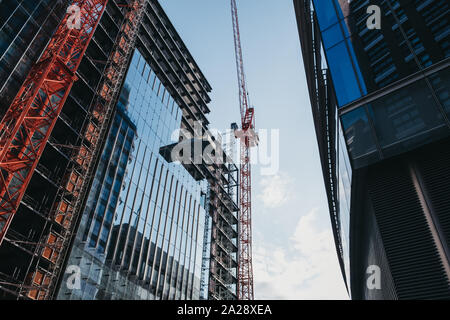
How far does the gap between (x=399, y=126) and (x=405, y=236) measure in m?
5.90

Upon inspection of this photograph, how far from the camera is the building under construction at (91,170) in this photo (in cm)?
3488

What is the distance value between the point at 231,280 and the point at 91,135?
172ft

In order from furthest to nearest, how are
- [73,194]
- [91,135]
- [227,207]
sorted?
[227,207], [91,135], [73,194]

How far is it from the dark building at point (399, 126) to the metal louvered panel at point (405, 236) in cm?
4

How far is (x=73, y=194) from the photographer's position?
39656 millimetres

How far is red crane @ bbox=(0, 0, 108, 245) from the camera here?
104ft

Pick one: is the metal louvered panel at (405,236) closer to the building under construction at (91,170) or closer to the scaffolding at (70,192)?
the building under construction at (91,170)

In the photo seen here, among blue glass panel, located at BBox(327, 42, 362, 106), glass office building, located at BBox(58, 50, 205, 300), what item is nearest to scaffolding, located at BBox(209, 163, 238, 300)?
glass office building, located at BBox(58, 50, 205, 300)

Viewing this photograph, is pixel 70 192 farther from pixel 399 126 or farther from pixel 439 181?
pixel 439 181

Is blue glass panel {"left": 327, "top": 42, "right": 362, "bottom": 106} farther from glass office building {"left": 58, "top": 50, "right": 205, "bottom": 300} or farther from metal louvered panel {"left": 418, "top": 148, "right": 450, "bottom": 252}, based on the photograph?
glass office building {"left": 58, "top": 50, "right": 205, "bottom": 300}

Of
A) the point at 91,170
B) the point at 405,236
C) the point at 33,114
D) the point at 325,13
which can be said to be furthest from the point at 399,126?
the point at 91,170

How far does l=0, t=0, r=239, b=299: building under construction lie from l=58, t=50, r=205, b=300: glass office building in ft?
0.53
